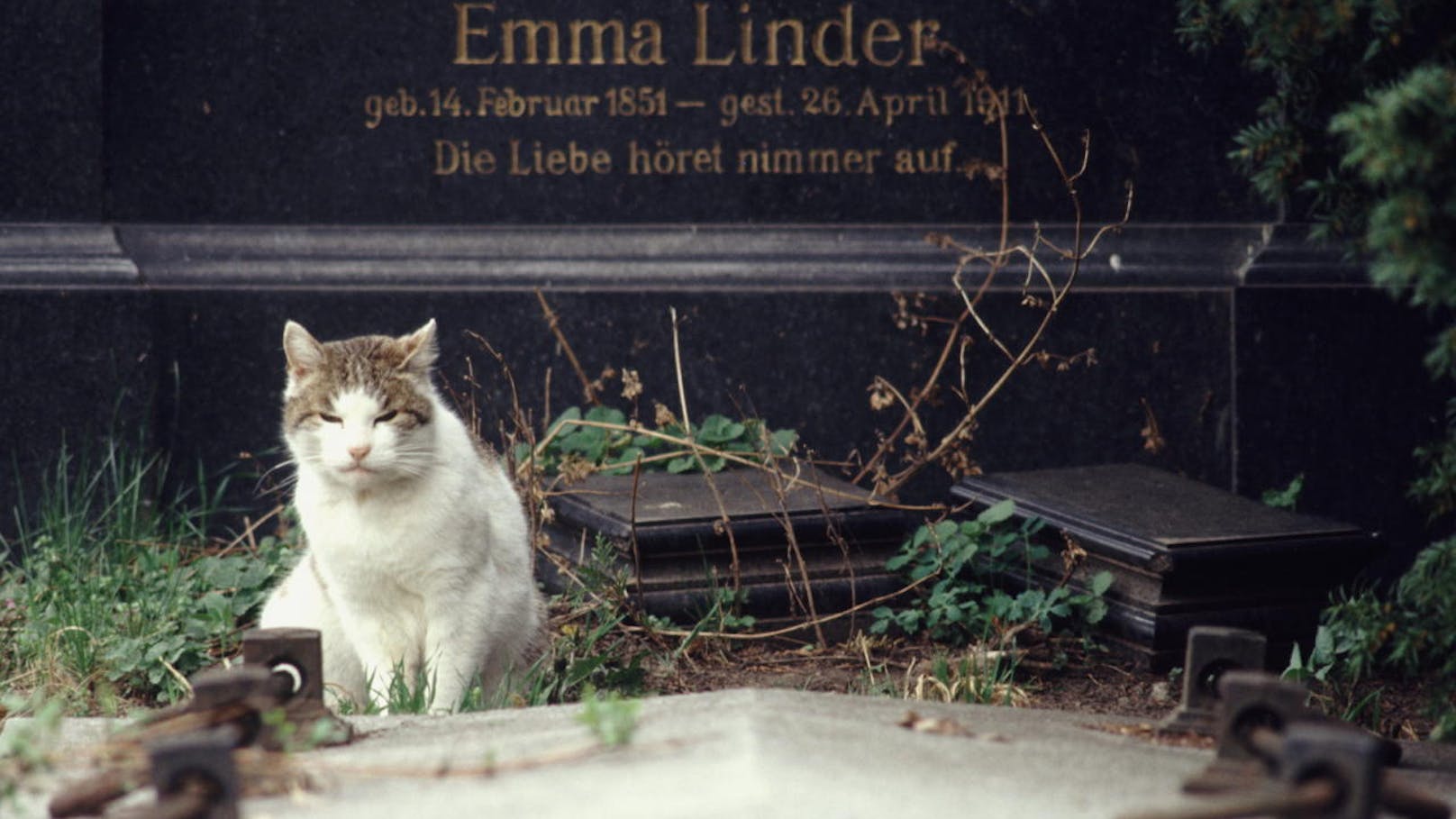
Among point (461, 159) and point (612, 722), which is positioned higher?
point (461, 159)

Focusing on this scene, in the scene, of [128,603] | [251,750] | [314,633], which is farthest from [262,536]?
[251,750]

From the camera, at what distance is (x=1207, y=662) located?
2760 millimetres

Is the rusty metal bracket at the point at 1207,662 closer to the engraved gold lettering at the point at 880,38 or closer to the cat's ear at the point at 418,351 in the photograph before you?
the cat's ear at the point at 418,351

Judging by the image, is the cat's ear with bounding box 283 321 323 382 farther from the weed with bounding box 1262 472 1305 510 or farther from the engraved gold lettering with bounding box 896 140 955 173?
the weed with bounding box 1262 472 1305 510

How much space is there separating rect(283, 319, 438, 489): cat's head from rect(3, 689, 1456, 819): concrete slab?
0.85 metres

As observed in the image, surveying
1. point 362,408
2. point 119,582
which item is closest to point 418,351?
point 362,408

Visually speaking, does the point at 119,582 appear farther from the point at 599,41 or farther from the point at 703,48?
the point at 703,48

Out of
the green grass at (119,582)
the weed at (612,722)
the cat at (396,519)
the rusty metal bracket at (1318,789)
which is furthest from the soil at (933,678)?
the rusty metal bracket at (1318,789)

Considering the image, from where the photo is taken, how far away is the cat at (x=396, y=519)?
3.45m

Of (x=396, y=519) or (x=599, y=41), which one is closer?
(x=396, y=519)

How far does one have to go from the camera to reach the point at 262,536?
18.6 feet

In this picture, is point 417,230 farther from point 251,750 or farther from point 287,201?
point 251,750

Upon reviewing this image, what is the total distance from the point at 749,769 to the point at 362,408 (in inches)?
64.4

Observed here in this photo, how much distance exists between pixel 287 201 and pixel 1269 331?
3.45 metres
